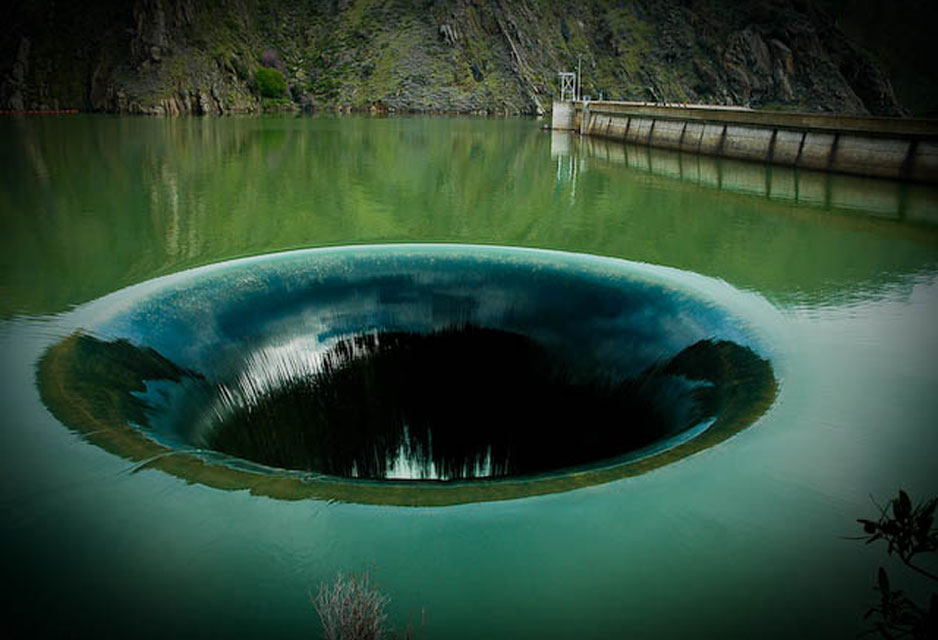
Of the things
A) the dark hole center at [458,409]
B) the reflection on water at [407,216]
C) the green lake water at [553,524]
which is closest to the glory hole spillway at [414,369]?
the dark hole center at [458,409]

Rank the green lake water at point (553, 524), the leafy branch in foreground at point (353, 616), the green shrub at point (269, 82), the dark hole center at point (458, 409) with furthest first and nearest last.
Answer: the green shrub at point (269, 82) → the dark hole center at point (458, 409) → the green lake water at point (553, 524) → the leafy branch in foreground at point (353, 616)

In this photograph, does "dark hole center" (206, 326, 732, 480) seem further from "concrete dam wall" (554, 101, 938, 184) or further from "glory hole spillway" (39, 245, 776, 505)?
"concrete dam wall" (554, 101, 938, 184)

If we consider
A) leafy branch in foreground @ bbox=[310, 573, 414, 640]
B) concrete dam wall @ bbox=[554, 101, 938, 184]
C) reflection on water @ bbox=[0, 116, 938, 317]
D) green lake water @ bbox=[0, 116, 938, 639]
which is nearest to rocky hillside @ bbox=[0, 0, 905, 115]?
reflection on water @ bbox=[0, 116, 938, 317]

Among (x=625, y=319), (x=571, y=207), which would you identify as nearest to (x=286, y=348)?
(x=625, y=319)

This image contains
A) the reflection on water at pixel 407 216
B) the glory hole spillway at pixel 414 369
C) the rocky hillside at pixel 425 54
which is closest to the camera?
the glory hole spillway at pixel 414 369

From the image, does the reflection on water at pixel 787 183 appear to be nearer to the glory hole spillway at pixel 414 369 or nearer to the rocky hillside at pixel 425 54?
the glory hole spillway at pixel 414 369

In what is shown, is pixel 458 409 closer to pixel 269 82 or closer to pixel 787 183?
pixel 787 183
